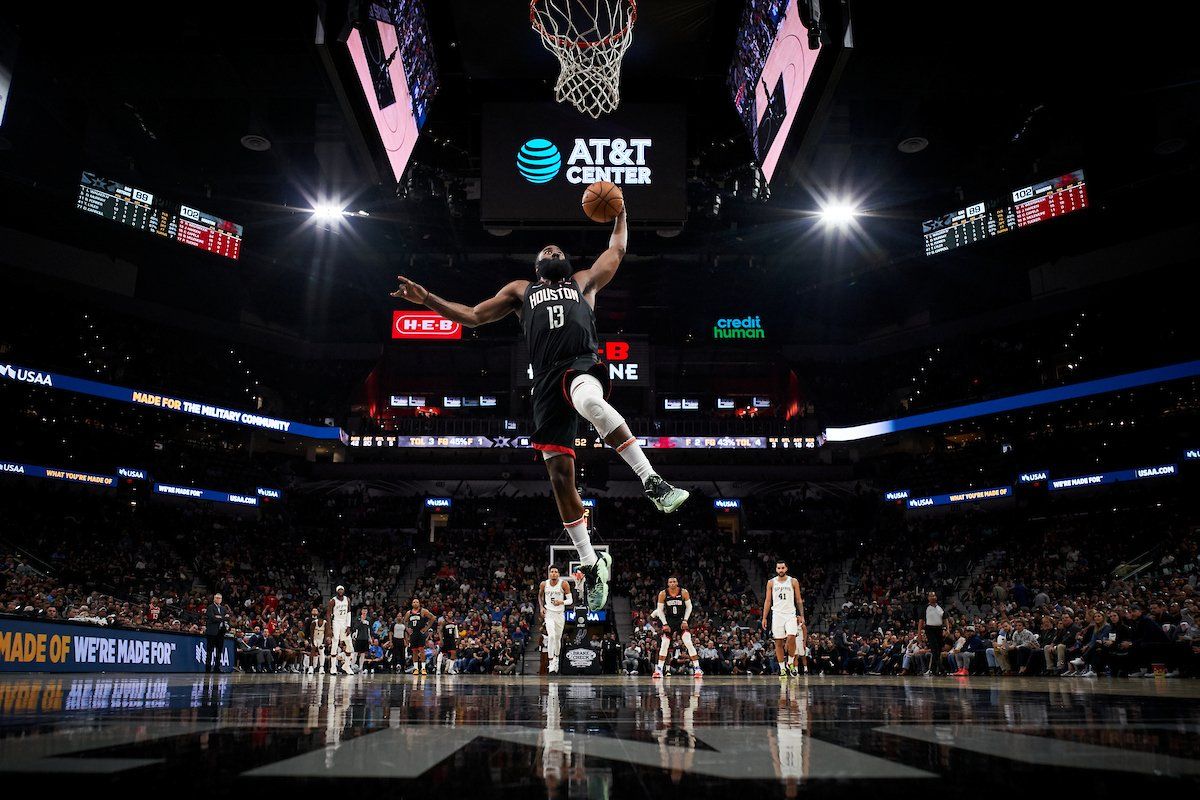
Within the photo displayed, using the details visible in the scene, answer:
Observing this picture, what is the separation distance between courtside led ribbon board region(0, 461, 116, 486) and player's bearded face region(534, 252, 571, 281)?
2572 centimetres

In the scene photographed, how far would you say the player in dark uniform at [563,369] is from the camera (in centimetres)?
526

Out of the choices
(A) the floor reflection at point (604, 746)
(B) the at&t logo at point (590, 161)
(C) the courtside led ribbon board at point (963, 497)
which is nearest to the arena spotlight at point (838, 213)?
(B) the at&t logo at point (590, 161)

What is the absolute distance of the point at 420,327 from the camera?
32594 mm

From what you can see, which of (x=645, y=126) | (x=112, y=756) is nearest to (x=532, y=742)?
(x=112, y=756)

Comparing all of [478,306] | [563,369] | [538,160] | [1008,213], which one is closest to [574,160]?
[538,160]

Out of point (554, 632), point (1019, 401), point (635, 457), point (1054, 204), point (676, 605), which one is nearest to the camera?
point (635, 457)

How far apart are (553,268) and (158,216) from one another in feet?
71.5

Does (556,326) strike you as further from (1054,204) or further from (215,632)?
(1054,204)

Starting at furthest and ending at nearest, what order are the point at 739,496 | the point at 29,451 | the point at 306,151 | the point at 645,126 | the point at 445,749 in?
the point at 739,496
the point at 29,451
the point at 306,151
the point at 645,126
the point at 445,749

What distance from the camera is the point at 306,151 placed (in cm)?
1880

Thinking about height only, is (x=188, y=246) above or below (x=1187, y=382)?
above

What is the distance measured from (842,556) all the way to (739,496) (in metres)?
7.44

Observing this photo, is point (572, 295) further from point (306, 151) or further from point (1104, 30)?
point (306, 151)

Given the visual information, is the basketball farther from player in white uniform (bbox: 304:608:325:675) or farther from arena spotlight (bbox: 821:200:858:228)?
arena spotlight (bbox: 821:200:858:228)
